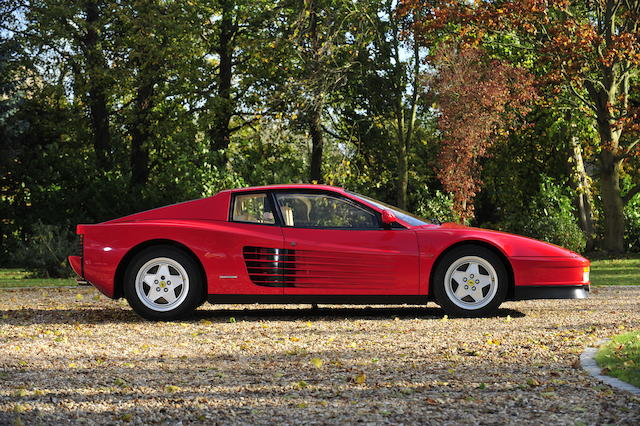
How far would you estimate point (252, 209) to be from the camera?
31.8ft

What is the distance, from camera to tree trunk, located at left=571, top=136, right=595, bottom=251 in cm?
2677

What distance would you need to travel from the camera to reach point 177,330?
8.74 metres

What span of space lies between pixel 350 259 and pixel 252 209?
119cm

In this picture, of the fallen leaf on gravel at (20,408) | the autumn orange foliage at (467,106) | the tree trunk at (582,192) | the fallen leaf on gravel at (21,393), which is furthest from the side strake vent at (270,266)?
the tree trunk at (582,192)

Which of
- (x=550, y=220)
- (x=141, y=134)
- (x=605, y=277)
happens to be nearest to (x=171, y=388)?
(x=605, y=277)

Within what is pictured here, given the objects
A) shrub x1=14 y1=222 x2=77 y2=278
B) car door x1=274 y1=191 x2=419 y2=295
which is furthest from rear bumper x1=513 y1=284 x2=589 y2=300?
shrub x1=14 y1=222 x2=77 y2=278

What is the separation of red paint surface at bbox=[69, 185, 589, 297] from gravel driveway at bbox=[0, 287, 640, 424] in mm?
393

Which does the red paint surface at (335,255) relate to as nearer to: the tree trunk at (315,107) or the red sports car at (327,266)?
the red sports car at (327,266)

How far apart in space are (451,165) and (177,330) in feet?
44.7

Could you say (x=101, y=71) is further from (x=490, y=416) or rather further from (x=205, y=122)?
(x=490, y=416)

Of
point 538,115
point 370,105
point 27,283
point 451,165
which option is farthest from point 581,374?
point 538,115

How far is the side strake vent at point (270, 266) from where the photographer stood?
370 inches

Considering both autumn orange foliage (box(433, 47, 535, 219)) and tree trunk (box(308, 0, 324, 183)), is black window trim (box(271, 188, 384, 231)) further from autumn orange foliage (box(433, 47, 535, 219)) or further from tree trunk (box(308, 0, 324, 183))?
tree trunk (box(308, 0, 324, 183))

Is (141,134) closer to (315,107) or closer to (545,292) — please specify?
(315,107)
